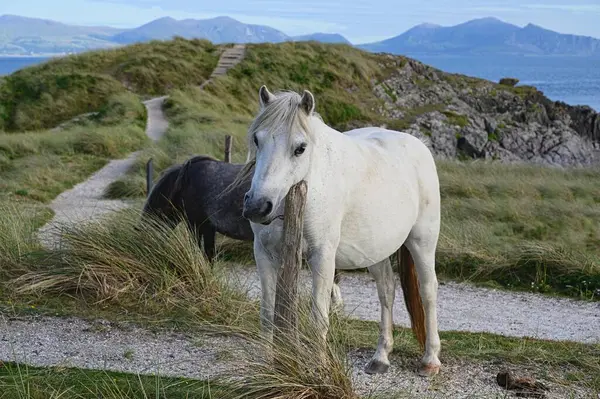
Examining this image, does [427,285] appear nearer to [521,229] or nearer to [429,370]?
[429,370]

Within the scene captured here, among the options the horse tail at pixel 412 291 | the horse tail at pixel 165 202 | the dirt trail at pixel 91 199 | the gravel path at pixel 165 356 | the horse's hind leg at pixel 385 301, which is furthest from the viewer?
the dirt trail at pixel 91 199

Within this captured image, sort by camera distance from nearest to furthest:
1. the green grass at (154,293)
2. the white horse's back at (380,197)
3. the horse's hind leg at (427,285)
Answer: the white horse's back at (380,197) < the horse's hind leg at (427,285) < the green grass at (154,293)

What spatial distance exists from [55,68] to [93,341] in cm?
2910

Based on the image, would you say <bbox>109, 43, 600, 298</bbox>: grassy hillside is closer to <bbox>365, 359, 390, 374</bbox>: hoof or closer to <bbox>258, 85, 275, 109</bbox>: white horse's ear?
<bbox>365, 359, 390, 374</bbox>: hoof

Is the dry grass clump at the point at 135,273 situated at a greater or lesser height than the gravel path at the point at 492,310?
greater

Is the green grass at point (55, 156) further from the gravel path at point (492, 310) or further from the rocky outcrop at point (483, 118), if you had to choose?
the rocky outcrop at point (483, 118)

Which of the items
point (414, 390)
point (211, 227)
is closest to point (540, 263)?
point (211, 227)

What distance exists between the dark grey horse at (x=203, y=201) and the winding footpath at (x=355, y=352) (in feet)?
2.53

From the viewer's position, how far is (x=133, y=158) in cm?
1903

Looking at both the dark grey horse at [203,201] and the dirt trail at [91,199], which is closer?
the dark grey horse at [203,201]

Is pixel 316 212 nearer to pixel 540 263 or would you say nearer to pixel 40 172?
pixel 540 263

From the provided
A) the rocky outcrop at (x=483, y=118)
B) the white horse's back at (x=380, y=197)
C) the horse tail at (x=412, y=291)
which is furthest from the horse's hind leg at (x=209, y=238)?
the rocky outcrop at (x=483, y=118)

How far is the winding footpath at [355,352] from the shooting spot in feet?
18.9

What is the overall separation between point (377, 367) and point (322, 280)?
52.1 inches
